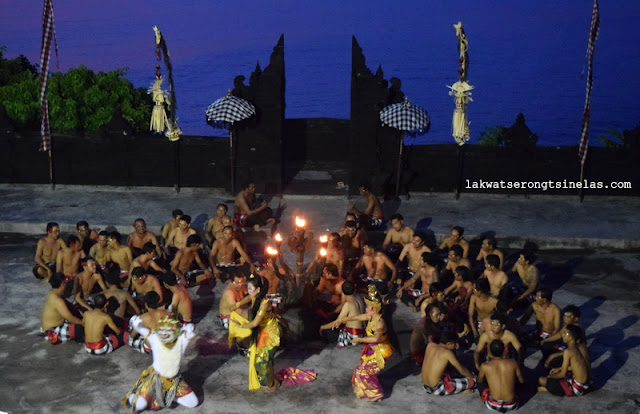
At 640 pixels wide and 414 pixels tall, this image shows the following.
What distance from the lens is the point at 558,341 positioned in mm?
11961

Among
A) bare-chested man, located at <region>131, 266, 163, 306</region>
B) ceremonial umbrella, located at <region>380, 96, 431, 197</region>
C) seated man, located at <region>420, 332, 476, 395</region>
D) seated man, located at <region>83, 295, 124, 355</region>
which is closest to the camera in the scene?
seated man, located at <region>420, 332, 476, 395</region>

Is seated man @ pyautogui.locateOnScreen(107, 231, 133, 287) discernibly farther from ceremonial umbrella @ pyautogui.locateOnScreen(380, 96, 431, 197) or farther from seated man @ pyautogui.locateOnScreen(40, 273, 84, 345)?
ceremonial umbrella @ pyautogui.locateOnScreen(380, 96, 431, 197)

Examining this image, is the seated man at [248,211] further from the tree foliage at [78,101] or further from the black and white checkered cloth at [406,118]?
the tree foliage at [78,101]

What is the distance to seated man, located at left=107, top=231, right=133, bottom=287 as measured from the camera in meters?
14.3

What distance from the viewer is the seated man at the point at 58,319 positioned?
11891 millimetres

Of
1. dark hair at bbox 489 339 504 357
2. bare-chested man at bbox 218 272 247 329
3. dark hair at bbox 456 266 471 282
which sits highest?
dark hair at bbox 456 266 471 282

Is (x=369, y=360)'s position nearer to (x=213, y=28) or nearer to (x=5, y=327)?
(x=5, y=327)

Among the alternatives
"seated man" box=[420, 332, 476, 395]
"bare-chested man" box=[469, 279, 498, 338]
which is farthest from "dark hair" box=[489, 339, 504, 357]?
"bare-chested man" box=[469, 279, 498, 338]

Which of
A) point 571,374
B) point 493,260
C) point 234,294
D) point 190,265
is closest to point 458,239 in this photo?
point 493,260

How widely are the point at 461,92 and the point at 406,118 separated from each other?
140 centimetres

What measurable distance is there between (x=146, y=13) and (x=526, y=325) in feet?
229

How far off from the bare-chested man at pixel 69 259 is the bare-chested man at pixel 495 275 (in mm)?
7346

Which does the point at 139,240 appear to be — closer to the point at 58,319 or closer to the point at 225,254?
the point at 225,254

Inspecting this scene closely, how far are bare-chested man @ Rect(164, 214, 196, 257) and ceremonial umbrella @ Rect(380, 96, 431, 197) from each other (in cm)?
581
